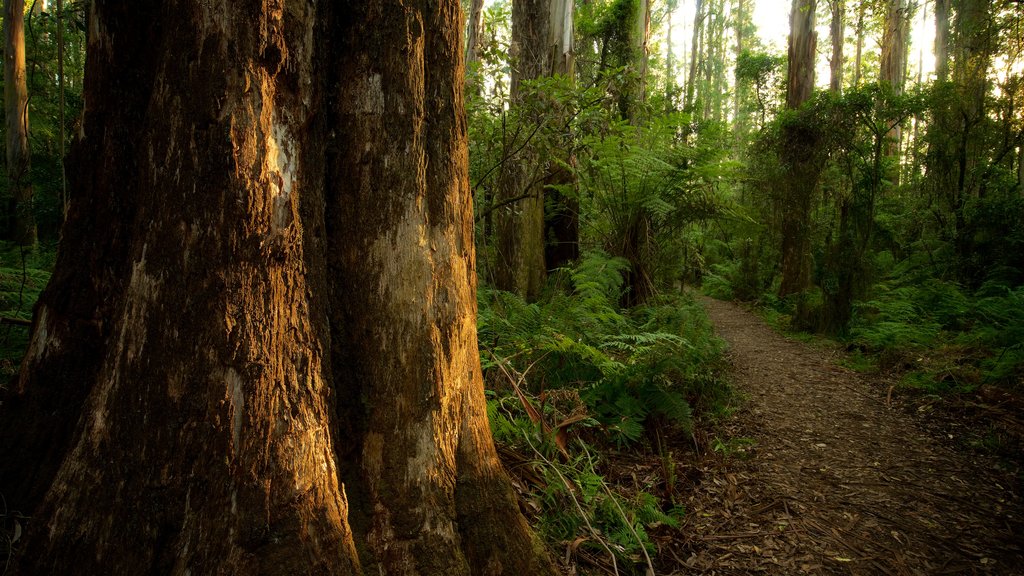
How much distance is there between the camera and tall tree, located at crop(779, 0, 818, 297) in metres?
9.00

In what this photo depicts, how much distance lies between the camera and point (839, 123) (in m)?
8.07

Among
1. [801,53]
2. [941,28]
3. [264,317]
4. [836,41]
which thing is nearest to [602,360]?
[264,317]

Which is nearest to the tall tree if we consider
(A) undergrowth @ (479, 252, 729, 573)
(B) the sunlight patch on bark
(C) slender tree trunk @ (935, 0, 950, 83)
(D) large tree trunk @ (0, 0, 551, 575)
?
(A) undergrowth @ (479, 252, 729, 573)

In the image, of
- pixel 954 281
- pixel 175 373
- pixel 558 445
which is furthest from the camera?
pixel 954 281

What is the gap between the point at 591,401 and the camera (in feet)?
10.9

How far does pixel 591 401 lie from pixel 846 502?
1.54 m

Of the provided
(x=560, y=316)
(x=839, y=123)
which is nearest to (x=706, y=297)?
(x=839, y=123)

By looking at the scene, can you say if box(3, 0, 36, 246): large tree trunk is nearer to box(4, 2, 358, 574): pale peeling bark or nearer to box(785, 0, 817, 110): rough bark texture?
box(4, 2, 358, 574): pale peeling bark

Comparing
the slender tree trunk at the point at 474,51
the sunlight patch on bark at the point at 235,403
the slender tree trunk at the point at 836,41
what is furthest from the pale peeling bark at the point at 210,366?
the slender tree trunk at the point at 836,41

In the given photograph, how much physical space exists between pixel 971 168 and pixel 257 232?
10.2m

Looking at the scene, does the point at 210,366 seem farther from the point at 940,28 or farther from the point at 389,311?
the point at 940,28

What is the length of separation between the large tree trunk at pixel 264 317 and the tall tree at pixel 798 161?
865cm

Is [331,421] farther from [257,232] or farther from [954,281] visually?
[954,281]

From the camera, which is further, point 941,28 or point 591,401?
point 941,28
